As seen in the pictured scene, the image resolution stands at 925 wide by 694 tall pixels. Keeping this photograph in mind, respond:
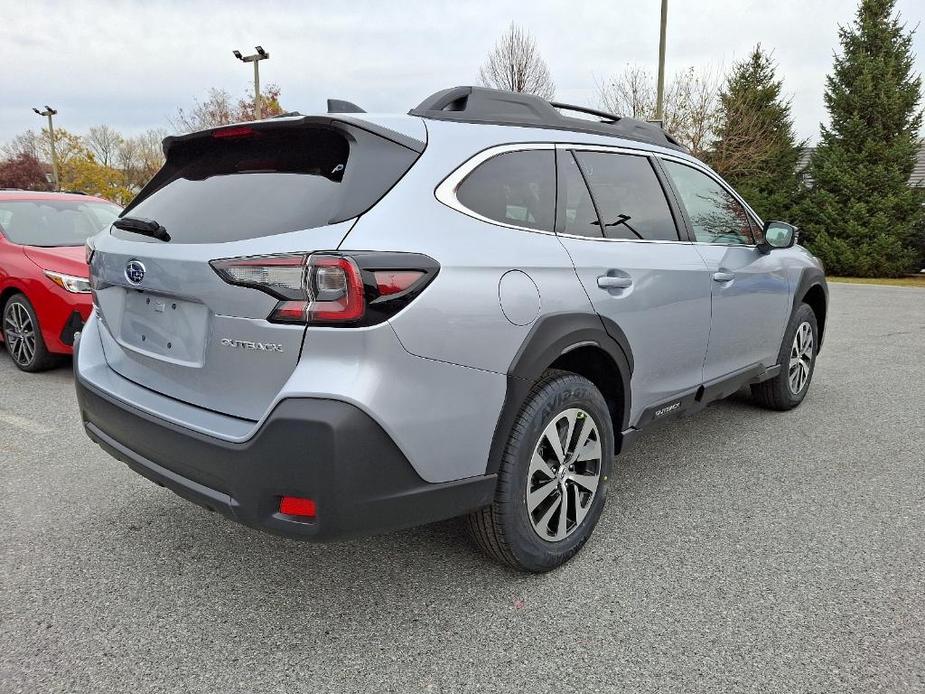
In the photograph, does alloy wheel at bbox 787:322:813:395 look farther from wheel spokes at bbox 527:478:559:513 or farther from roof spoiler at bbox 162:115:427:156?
roof spoiler at bbox 162:115:427:156

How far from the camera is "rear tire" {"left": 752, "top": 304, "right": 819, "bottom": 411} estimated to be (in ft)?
14.9

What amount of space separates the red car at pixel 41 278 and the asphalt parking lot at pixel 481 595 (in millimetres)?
1997

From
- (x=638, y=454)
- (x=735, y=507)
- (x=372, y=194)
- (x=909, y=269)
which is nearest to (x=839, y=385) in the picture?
(x=638, y=454)

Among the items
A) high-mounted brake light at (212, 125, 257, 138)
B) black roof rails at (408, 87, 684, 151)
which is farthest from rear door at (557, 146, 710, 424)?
high-mounted brake light at (212, 125, 257, 138)

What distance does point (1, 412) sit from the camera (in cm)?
468

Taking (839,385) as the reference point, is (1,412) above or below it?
below

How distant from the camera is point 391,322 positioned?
193cm

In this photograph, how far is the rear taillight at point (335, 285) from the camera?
1.91 meters

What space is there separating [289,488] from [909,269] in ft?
78.8

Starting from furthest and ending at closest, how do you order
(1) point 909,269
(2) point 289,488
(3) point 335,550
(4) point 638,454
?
(1) point 909,269 → (4) point 638,454 → (3) point 335,550 → (2) point 289,488

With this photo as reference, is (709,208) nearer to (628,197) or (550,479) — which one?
A: (628,197)

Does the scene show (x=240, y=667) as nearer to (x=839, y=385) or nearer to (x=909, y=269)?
(x=839, y=385)

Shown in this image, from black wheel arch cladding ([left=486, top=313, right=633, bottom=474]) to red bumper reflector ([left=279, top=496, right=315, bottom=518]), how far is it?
0.61 meters

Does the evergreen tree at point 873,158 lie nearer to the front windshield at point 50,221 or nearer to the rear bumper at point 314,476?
the front windshield at point 50,221
